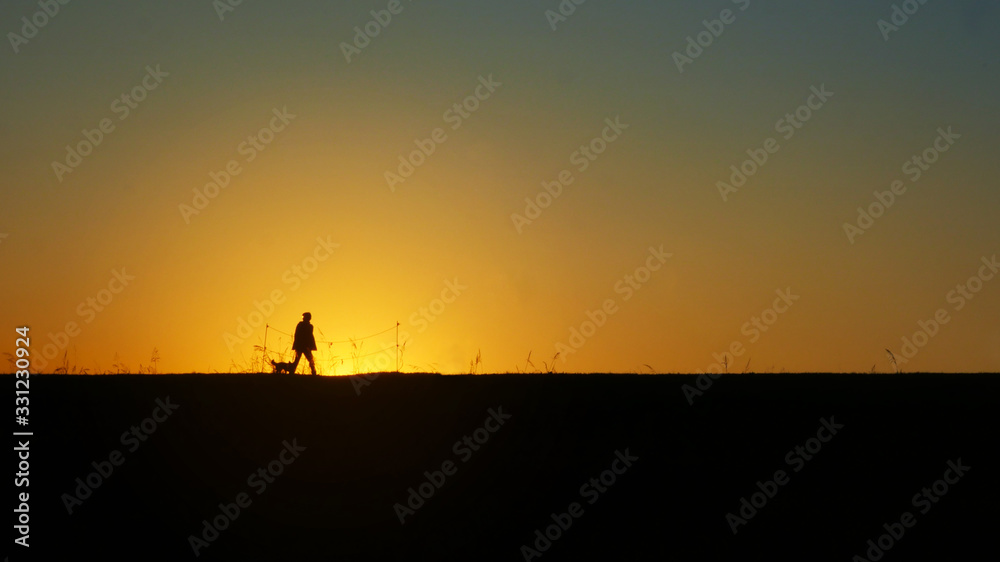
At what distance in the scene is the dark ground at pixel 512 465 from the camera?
13.8 metres

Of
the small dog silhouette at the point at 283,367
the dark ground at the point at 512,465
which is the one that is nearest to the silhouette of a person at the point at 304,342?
the small dog silhouette at the point at 283,367

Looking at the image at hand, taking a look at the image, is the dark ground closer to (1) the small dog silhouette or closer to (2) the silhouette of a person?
(1) the small dog silhouette

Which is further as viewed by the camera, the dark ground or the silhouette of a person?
the silhouette of a person

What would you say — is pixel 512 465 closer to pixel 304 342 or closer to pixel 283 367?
pixel 283 367

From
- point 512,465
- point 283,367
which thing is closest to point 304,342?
point 283,367

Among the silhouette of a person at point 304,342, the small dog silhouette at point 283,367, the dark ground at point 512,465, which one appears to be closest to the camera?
the dark ground at point 512,465

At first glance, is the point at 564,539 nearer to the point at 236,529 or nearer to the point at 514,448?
the point at 514,448

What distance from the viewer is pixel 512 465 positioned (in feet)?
50.3

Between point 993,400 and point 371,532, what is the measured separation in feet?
36.3

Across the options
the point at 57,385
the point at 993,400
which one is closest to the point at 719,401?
the point at 993,400

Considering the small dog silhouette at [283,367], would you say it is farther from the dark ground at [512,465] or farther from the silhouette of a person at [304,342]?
the dark ground at [512,465]

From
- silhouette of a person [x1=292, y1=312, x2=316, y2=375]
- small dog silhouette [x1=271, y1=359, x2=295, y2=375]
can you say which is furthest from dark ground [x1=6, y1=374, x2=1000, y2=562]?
silhouette of a person [x1=292, y1=312, x2=316, y2=375]

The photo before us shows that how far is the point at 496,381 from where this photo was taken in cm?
1762

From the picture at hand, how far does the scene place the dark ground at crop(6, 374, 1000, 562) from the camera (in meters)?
13.8
